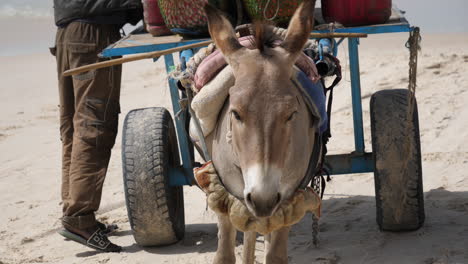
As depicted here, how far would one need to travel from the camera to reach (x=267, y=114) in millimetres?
2701

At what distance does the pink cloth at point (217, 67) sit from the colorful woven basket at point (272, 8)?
75cm

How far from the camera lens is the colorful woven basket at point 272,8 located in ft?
13.3

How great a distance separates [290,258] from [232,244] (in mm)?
846

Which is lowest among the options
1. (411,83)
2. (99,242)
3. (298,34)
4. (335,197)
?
(335,197)

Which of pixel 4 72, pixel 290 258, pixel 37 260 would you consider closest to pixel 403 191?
pixel 290 258

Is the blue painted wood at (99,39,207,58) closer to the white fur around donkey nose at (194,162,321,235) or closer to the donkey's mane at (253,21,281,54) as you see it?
the donkey's mane at (253,21,281,54)

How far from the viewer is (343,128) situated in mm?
7801

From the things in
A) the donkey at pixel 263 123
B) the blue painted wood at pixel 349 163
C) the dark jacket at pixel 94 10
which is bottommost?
the blue painted wood at pixel 349 163

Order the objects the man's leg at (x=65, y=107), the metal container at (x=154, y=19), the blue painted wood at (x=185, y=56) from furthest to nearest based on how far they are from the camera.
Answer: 1. the man's leg at (x=65, y=107)
2. the metal container at (x=154, y=19)
3. the blue painted wood at (x=185, y=56)

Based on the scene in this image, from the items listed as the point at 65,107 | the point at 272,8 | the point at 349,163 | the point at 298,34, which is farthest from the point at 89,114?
the point at 298,34

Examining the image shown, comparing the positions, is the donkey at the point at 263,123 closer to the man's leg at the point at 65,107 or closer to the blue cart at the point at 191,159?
the blue cart at the point at 191,159

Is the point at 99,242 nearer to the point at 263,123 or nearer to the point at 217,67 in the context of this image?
the point at 217,67

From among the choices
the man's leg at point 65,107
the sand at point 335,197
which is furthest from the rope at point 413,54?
the man's leg at point 65,107

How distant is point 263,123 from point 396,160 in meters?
1.91
